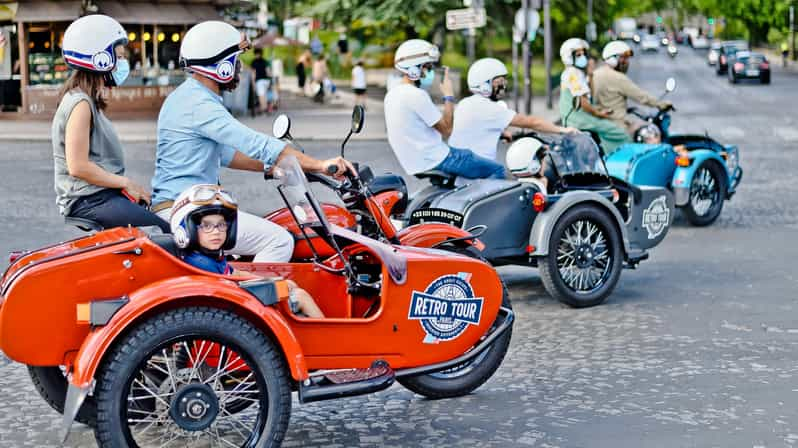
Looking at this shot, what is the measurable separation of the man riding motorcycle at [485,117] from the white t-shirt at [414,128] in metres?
0.46

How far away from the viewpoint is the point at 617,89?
45.0 feet

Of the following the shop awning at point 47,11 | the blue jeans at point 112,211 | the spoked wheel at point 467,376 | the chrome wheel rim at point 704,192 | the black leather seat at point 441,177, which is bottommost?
the spoked wheel at point 467,376

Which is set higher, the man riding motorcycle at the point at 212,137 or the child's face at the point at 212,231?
the man riding motorcycle at the point at 212,137

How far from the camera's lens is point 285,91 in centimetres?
4353

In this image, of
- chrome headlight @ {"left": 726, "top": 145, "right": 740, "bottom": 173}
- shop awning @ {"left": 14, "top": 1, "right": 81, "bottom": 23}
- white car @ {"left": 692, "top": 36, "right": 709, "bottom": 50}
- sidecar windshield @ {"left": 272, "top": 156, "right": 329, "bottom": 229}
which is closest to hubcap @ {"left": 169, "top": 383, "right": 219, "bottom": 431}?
sidecar windshield @ {"left": 272, "top": 156, "right": 329, "bottom": 229}

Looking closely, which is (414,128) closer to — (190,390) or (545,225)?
(545,225)

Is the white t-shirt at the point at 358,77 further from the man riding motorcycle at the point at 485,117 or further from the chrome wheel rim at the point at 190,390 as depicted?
the chrome wheel rim at the point at 190,390

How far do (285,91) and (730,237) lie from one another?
32.2 m

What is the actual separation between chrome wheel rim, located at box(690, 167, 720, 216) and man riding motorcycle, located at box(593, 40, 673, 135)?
0.96m

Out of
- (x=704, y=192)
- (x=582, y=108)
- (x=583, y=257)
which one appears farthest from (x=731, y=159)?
(x=583, y=257)

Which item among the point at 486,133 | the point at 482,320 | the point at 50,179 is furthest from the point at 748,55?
the point at 482,320

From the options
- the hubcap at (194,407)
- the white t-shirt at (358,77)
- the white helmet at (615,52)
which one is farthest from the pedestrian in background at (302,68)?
the hubcap at (194,407)

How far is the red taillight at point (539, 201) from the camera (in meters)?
8.84

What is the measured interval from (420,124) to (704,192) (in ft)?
15.7
